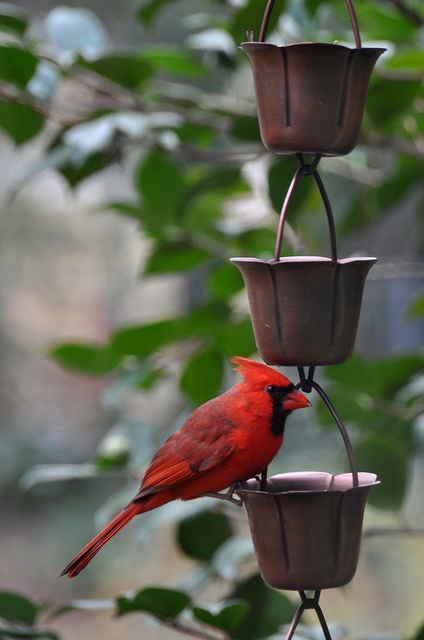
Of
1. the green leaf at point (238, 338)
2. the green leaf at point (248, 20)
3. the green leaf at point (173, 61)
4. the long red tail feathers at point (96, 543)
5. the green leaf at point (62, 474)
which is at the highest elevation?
the green leaf at point (248, 20)

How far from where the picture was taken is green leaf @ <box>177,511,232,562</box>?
2492 mm

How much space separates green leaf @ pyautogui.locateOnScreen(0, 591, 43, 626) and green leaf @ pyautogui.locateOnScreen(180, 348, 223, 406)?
2.19 feet

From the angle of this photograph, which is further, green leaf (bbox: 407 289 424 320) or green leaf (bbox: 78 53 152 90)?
green leaf (bbox: 407 289 424 320)

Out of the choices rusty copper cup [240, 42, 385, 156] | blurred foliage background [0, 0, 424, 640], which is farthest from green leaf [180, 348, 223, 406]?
rusty copper cup [240, 42, 385, 156]

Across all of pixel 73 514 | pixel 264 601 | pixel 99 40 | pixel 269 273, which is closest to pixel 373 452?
pixel 264 601

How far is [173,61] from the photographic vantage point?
261 centimetres

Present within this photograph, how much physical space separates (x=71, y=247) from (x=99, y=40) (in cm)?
510

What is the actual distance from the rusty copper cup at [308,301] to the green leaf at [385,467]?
74cm

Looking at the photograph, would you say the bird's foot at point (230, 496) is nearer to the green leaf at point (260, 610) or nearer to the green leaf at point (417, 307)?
the green leaf at point (260, 610)

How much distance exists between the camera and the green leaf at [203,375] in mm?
2580

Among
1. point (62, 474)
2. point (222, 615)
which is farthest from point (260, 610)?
point (62, 474)

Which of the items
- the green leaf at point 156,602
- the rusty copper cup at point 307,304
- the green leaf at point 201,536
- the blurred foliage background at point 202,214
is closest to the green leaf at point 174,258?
the blurred foliage background at point 202,214

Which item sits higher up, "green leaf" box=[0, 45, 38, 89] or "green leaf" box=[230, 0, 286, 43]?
"green leaf" box=[230, 0, 286, 43]

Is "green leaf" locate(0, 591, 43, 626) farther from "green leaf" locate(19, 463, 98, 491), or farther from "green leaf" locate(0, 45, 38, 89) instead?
"green leaf" locate(0, 45, 38, 89)
